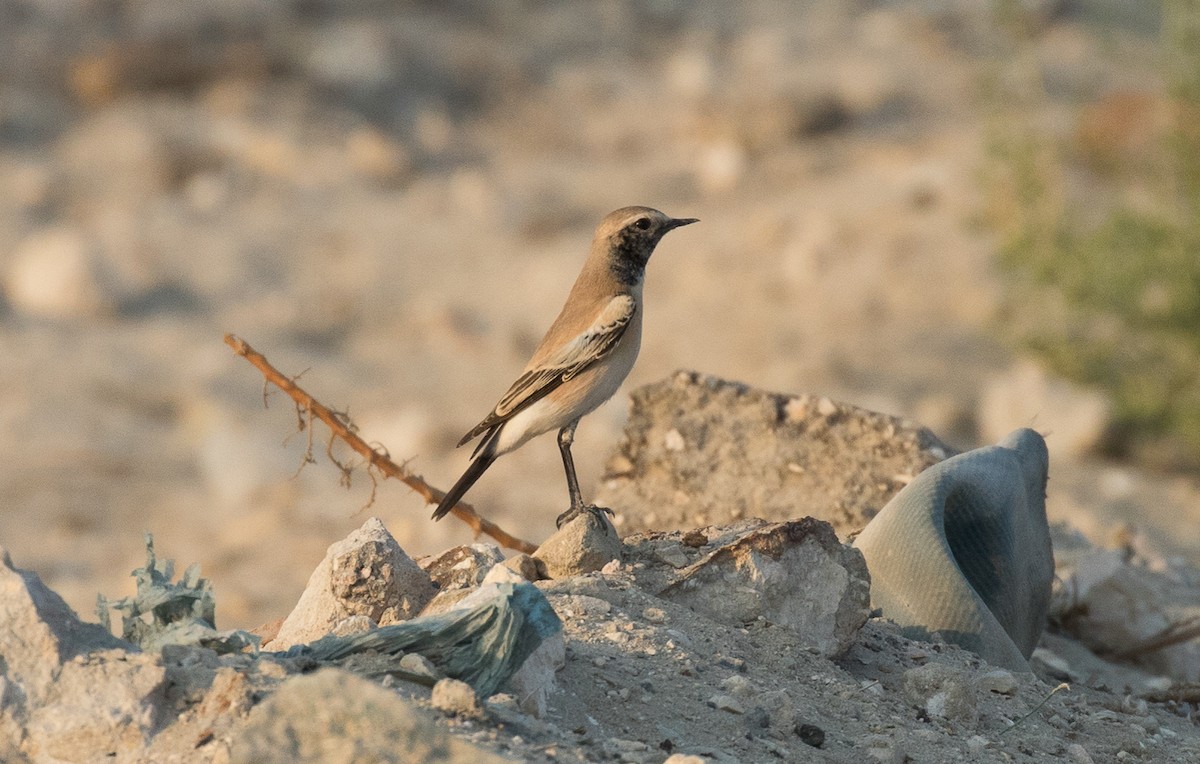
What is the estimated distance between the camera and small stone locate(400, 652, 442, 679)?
3582 millimetres

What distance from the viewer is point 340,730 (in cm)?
299

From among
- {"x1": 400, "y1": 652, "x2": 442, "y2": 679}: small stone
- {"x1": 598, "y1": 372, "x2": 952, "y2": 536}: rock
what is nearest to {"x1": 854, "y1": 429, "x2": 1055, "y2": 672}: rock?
{"x1": 598, "y1": 372, "x2": 952, "y2": 536}: rock

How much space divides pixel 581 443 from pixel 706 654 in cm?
619

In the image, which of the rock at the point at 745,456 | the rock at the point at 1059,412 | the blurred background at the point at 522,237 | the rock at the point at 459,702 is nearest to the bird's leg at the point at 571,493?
the rock at the point at 745,456

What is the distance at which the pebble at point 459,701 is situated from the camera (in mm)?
3402

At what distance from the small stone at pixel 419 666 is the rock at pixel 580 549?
1.10m

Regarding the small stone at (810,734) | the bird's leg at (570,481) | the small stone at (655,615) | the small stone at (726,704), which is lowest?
the small stone at (810,734)

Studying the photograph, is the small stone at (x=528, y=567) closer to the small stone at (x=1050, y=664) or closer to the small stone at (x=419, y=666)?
the small stone at (x=419, y=666)

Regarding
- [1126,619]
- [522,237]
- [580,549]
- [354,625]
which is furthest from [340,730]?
[522,237]

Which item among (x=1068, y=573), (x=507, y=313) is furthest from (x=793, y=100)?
(x=1068, y=573)

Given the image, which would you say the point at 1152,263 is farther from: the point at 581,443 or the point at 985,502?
the point at 985,502

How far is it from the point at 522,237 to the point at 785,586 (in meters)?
9.94

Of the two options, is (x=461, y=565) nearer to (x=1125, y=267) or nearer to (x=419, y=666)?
(x=419, y=666)

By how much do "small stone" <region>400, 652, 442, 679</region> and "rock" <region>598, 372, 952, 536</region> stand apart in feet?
8.65
